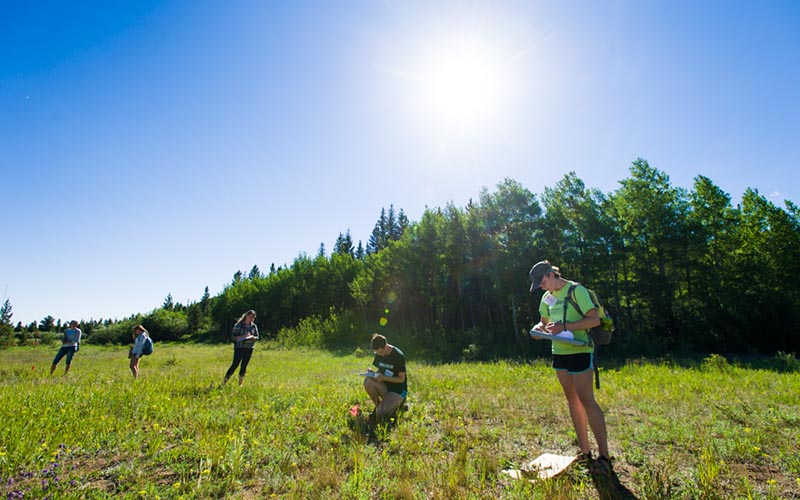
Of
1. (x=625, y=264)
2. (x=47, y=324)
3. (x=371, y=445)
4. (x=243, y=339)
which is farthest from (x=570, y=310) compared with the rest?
(x=47, y=324)

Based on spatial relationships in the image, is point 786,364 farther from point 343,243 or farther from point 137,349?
point 343,243

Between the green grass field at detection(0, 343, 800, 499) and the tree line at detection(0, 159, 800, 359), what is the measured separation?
492 inches

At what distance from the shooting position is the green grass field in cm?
322

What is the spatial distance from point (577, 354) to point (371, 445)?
287 cm

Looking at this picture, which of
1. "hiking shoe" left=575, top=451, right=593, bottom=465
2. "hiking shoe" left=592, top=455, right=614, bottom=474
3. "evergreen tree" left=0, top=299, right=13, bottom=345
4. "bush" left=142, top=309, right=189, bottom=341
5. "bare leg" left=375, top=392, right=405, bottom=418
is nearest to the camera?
"hiking shoe" left=592, top=455, right=614, bottom=474

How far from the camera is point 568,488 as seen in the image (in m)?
3.08

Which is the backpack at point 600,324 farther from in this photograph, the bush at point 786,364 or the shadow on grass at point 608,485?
the bush at point 786,364

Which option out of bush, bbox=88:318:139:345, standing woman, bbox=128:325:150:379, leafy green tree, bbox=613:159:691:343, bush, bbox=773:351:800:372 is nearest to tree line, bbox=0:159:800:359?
leafy green tree, bbox=613:159:691:343

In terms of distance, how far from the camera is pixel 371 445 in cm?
448

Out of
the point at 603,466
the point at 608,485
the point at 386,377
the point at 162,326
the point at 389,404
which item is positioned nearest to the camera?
the point at 608,485

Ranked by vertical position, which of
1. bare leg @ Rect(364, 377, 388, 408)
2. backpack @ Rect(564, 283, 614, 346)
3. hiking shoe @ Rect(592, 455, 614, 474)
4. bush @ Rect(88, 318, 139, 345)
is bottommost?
bush @ Rect(88, 318, 139, 345)

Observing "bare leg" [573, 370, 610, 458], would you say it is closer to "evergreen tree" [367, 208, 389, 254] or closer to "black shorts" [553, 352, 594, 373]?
"black shorts" [553, 352, 594, 373]

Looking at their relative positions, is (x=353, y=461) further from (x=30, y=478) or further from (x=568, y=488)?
(x=30, y=478)

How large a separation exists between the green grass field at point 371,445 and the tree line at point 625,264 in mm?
12499
